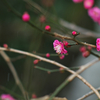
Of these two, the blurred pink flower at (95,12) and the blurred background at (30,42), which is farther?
the blurred background at (30,42)

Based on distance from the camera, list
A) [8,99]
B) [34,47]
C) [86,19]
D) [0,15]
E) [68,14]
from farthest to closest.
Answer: [86,19] → [68,14] → [0,15] → [34,47] → [8,99]

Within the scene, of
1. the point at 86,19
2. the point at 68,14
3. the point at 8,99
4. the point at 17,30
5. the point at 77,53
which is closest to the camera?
the point at 8,99

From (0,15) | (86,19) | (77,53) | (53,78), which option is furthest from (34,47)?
(86,19)

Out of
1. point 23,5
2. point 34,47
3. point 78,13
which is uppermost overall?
point 78,13

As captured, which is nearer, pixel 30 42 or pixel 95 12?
pixel 95 12

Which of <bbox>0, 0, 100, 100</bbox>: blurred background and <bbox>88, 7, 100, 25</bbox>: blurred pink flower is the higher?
<bbox>0, 0, 100, 100</bbox>: blurred background

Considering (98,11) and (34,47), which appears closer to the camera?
(34,47)

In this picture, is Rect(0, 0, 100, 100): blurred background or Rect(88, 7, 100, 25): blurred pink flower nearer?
Rect(88, 7, 100, 25): blurred pink flower

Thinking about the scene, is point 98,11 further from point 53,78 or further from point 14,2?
point 53,78

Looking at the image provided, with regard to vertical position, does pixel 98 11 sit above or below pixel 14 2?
below

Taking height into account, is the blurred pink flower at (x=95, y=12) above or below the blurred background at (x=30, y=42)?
below

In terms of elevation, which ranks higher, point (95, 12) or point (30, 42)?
point (30, 42)
